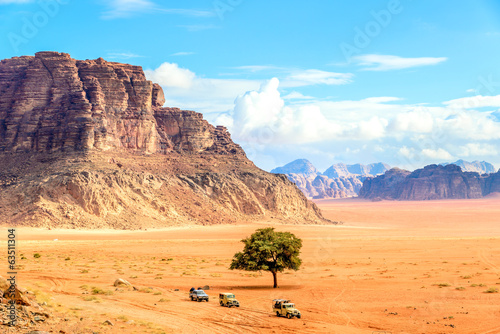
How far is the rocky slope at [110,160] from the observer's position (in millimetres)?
114812

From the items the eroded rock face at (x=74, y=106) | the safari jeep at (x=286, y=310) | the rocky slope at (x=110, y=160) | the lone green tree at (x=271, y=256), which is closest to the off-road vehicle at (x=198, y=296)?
the safari jeep at (x=286, y=310)

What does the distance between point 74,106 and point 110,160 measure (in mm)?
16046

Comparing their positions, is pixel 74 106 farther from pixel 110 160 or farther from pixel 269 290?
pixel 269 290

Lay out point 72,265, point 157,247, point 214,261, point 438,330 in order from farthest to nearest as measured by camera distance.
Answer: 1. point 157,247
2. point 214,261
3. point 72,265
4. point 438,330

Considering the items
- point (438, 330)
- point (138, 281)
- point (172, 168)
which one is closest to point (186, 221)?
point (172, 168)

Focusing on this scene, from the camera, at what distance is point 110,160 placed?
13175cm

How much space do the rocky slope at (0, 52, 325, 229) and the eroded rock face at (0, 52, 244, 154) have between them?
256 mm

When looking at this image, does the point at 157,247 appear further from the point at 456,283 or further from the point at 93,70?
the point at 93,70

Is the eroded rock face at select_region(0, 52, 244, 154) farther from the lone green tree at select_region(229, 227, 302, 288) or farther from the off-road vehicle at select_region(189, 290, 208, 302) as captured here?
the off-road vehicle at select_region(189, 290, 208, 302)

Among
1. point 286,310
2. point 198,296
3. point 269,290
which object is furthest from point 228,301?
point 269,290

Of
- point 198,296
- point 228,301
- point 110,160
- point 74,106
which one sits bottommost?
point 228,301

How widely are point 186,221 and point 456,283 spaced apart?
92.4 meters

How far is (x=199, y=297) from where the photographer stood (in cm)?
3491

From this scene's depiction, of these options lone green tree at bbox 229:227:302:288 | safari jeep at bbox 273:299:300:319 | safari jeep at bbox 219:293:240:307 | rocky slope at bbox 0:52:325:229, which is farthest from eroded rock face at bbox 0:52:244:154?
safari jeep at bbox 273:299:300:319
